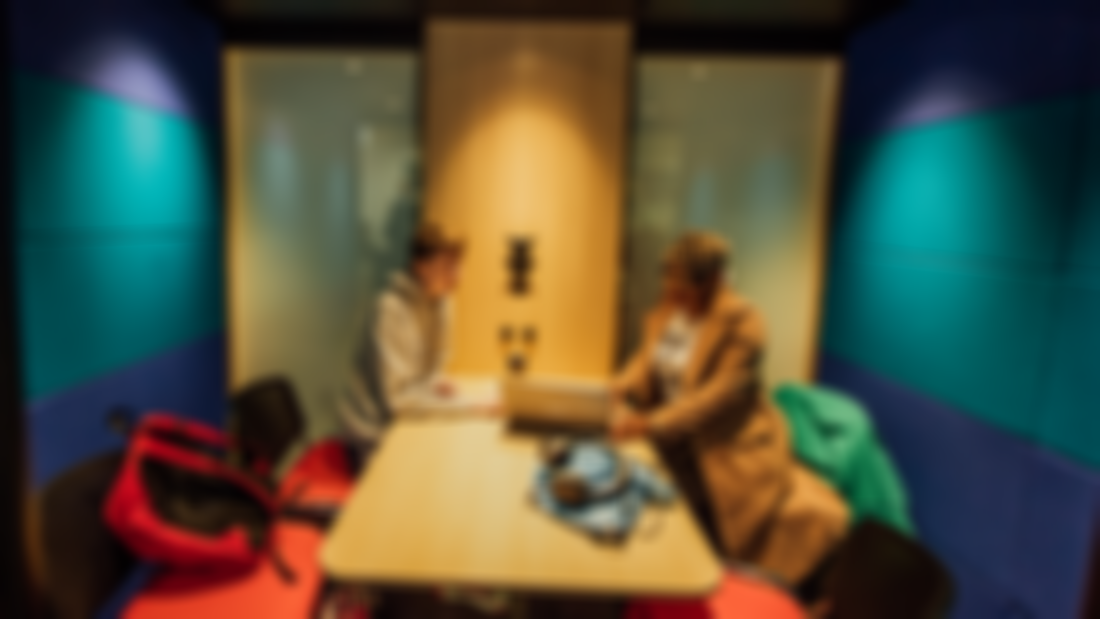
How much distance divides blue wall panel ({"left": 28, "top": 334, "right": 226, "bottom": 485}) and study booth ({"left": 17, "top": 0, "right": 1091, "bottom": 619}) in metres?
0.01

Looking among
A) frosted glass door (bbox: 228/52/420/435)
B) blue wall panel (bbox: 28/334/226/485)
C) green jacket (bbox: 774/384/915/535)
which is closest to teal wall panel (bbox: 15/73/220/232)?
frosted glass door (bbox: 228/52/420/435)

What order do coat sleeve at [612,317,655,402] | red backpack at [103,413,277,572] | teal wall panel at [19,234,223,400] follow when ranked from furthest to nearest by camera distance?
coat sleeve at [612,317,655,402]
teal wall panel at [19,234,223,400]
red backpack at [103,413,277,572]

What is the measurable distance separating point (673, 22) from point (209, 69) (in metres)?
2.42

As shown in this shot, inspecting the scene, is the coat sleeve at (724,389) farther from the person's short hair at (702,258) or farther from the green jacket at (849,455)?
the green jacket at (849,455)

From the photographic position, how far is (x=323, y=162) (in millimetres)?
3580

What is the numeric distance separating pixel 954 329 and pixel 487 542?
1905 millimetres

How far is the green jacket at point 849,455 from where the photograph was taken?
2.55m

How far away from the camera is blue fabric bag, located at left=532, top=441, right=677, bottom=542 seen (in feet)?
5.63

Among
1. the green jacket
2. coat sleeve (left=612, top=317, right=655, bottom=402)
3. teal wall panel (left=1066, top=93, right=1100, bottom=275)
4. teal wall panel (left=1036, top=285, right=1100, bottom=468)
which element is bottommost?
the green jacket

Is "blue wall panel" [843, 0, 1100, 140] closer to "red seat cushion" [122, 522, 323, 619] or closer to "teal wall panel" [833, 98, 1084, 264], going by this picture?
"teal wall panel" [833, 98, 1084, 264]

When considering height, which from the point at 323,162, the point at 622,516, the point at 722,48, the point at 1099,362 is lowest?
the point at 622,516

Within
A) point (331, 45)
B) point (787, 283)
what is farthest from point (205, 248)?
point (787, 283)

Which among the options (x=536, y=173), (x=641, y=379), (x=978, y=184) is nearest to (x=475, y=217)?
(x=536, y=173)

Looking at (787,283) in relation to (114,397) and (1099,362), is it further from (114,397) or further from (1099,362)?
(114,397)
